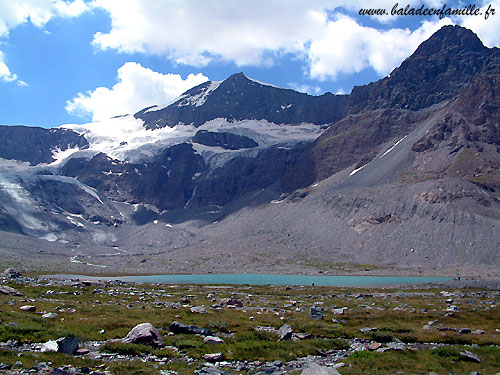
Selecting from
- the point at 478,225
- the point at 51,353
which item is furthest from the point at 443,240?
the point at 51,353

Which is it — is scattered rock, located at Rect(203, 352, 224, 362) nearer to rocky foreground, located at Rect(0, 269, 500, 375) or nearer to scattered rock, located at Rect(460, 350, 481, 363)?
rocky foreground, located at Rect(0, 269, 500, 375)

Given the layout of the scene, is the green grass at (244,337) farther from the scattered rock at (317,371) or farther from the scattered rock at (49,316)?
the scattered rock at (317,371)

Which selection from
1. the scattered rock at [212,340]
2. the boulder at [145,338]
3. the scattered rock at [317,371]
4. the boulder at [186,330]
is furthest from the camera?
the boulder at [186,330]

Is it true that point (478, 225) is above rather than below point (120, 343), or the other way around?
above

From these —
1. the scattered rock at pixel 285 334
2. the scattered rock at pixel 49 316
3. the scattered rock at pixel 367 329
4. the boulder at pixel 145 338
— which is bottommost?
the scattered rock at pixel 367 329

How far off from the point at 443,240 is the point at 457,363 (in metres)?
172

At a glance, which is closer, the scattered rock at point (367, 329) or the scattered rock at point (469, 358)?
the scattered rock at point (469, 358)

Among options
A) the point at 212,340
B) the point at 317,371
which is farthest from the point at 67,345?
the point at 317,371

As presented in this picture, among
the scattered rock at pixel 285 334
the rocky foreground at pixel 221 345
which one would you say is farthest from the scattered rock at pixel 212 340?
the scattered rock at pixel 285 334

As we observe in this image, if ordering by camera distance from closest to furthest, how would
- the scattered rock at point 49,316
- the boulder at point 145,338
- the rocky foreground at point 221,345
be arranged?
the rocky foreground at point 221,345
the boulder at point 145,338
the scattered rock at point 49,316

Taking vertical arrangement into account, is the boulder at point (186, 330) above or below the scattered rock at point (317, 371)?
→ below

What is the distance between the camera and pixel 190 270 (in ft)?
625

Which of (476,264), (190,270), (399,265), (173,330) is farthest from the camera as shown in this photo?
(190,270)

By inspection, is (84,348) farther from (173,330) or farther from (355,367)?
(355,367)
